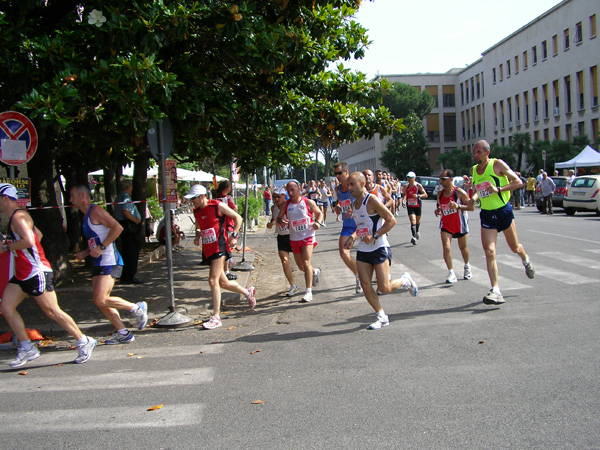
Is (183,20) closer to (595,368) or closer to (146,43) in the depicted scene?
(146,43)

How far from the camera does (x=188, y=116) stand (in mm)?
9320

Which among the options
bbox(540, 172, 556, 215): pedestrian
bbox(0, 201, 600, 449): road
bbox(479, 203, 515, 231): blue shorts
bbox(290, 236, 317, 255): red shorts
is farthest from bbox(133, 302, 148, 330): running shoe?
bbox(540, 172, 556, 215): pedestrian

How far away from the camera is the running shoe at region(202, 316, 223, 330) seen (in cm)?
761

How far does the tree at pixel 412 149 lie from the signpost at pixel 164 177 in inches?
2635

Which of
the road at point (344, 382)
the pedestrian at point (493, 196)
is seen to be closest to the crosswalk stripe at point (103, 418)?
the road at point (344, 382)

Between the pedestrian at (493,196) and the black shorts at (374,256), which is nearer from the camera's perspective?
the black shorts at (374,256)

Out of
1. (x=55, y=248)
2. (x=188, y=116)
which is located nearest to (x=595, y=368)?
(x=188, y=116)

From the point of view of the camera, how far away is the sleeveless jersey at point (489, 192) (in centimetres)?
788

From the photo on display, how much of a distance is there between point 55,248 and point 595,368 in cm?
858

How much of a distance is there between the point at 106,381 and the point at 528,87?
58.2 m

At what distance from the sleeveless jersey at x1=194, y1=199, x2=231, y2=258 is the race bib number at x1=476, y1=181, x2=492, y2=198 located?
3455 millimetres

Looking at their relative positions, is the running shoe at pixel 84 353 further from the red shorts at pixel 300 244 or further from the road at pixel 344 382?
the red shorts at pixel 300 244

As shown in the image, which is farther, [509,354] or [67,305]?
[67,305]

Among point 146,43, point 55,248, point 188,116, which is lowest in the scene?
point 55,248
